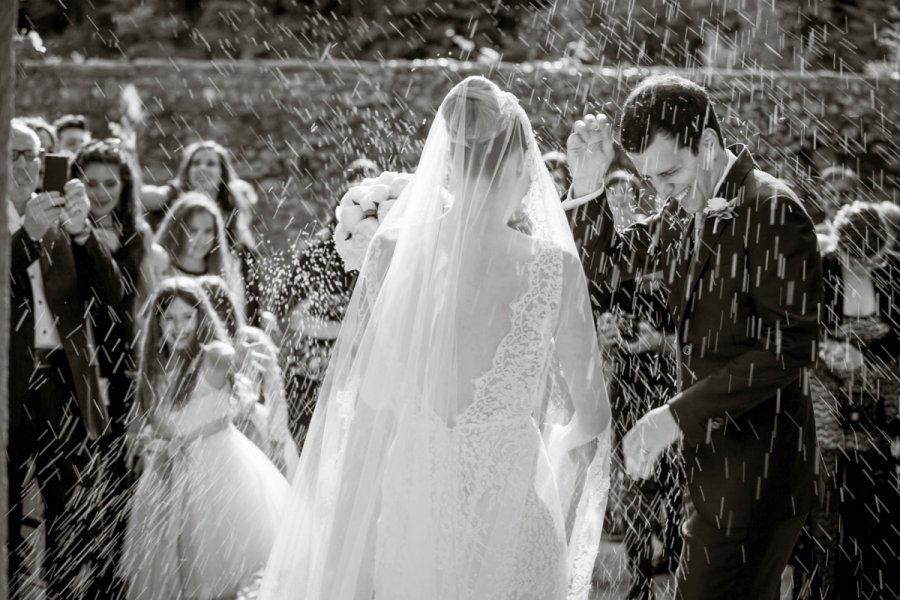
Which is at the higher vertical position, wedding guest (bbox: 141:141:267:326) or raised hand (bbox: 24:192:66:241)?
raised hand (bbox: 24:192:66:241)

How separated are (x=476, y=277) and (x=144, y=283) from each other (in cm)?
353

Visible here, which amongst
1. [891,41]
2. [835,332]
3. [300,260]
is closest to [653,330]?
[835,332]

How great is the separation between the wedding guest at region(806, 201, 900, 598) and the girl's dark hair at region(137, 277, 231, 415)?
2.94 meters

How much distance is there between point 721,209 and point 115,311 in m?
3.68

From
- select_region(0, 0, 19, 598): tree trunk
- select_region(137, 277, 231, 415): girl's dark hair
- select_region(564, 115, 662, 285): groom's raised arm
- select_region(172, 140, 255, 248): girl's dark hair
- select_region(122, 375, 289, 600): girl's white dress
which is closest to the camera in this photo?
select_region(0, 0, 19, 598): tree trunk

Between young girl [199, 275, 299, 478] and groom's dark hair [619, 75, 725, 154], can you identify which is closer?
groom's dark hair [619, 75, 725, 154]

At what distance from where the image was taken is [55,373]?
5812 mm

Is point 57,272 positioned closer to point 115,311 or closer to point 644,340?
point 115,311

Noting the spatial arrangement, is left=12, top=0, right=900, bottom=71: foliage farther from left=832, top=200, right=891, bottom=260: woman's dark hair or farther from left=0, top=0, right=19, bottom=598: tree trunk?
left=0, top=0, right=19, bottom=598: tree trunk

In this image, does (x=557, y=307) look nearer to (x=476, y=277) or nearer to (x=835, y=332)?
(x=476, y=277)

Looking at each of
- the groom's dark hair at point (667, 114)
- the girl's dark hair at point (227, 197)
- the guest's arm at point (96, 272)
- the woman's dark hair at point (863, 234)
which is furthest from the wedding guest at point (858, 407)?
the guest's arm at point (96, 272)

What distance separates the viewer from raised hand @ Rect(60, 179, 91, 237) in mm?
5992

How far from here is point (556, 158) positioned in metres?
6.46

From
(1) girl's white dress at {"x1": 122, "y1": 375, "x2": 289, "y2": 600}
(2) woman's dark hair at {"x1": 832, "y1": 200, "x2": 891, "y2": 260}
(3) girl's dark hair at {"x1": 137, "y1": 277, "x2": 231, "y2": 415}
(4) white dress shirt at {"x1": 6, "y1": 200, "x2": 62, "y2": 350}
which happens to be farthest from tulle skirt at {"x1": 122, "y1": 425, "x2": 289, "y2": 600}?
(2) woman's dark hair at {"x1": 832, "y1": 200, "x2": 891, "y2": 260}
